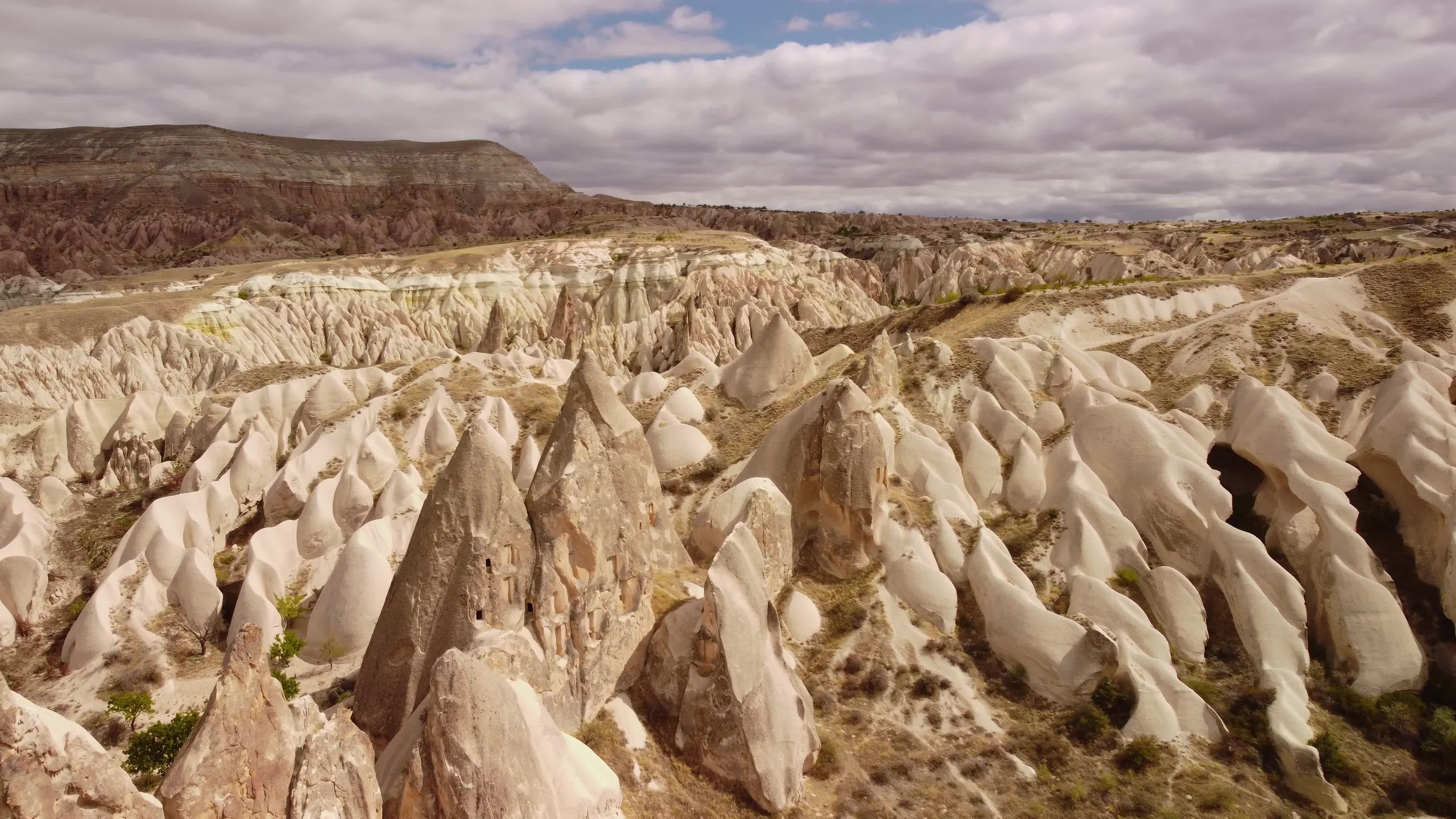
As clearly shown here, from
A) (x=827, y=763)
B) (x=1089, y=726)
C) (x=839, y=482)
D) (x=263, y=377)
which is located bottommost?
(x=1089, y=726)

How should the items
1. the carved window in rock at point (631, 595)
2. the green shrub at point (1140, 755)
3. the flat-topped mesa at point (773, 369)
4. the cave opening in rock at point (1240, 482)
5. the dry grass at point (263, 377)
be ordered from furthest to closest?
the dry grass at point (263, 377) → the flat-topped mesa at point (773, 369) → the cave opening in rock at point (1240, 482) → the green shrub at point (1140, 755) → the carved window in rock at point (631, 595)

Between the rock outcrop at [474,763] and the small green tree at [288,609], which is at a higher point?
the rock outcrop at [474,763]

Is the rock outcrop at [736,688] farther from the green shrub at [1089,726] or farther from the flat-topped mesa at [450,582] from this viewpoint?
the green shrub at [1089,726]

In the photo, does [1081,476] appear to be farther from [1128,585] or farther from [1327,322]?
[1327,322]

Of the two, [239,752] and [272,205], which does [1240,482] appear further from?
[272,205]

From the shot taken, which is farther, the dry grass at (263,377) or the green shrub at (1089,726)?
the dry grass at (263,377)

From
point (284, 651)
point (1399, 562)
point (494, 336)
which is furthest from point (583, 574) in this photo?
point (494, 336)

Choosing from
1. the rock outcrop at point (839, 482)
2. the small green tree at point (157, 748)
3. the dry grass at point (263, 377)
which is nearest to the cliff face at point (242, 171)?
the dry grass at point (263, 377)
